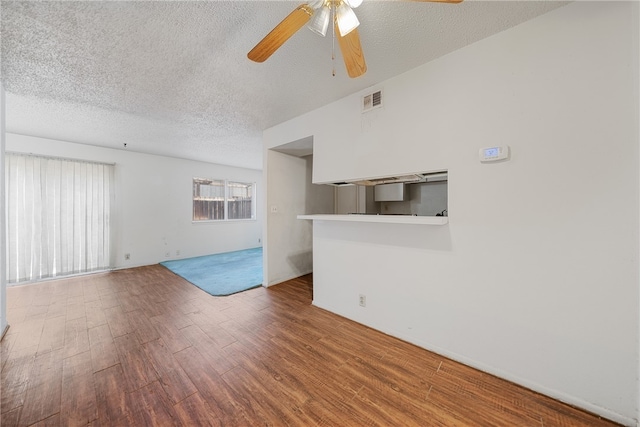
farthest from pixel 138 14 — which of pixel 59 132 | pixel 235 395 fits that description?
pixel 59 132

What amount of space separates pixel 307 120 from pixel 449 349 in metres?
2.88

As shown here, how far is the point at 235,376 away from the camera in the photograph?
1.68 m

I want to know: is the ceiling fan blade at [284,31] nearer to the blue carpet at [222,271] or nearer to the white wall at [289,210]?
the white wall at [289,210]

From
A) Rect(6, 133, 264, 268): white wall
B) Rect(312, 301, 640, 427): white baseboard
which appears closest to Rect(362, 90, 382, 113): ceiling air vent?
Rect(312, 301, 640, 427): white baseboard

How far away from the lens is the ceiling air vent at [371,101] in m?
2.22

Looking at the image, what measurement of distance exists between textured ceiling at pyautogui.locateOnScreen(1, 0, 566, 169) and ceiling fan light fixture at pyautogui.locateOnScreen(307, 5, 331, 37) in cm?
41

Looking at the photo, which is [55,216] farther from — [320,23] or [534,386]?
[534,386]

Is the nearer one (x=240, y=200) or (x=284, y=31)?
(x=284, y=31)

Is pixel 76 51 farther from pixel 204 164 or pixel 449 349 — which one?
pixel 204 164

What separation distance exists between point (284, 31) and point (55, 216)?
210 inches

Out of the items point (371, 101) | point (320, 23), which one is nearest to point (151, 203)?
point (371, 101)

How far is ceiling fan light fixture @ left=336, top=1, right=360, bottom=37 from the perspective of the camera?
1.10m

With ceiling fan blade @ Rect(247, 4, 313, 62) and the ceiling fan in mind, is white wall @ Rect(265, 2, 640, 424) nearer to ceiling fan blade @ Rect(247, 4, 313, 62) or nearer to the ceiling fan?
the ceiling fan

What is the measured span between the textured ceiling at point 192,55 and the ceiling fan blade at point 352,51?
0.35 metres
